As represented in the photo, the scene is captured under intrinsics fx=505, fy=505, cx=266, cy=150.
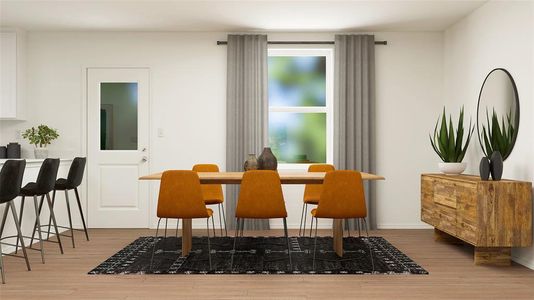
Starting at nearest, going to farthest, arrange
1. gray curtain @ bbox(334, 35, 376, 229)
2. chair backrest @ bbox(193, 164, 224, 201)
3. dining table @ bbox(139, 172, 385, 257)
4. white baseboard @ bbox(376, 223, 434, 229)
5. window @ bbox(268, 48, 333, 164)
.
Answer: dining table @ bbox(139, 172, 385, 257) < chair backrest @ bbox(193, 164, 224, 201) < gray curtain @ bbox(334, 35, 376, 229) < white baseboard @ bbox(376, 223, 434, 229) < window @ bbox(268, 48, 333, 164)

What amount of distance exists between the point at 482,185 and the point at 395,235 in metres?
1.97

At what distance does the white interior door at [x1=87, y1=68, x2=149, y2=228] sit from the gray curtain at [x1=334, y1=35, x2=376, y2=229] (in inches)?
99.5

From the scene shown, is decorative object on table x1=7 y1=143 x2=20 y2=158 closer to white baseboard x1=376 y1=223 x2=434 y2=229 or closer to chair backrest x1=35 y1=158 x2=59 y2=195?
chair backrest x1=35 y1=158 x2=59 y2=195

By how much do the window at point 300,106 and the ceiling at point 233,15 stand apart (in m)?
0.54

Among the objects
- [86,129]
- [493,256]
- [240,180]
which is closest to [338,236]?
[240,180]

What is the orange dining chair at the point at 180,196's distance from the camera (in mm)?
4191

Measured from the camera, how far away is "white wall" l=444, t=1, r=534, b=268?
4457 mm

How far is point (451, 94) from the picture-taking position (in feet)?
21.1

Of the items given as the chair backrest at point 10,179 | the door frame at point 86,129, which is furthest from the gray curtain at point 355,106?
the chair backrest at point 10,179

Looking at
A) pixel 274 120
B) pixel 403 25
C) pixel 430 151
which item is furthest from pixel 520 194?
pixel 274 120

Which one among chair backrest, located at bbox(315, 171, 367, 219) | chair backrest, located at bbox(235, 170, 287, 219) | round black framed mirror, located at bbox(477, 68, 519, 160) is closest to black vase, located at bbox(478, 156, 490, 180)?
round black framed mirror, located at bbox(477, 68, 519, 160)

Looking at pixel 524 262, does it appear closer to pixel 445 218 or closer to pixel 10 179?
pixel 445 218

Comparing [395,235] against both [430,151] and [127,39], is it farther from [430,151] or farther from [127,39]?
[127,39]

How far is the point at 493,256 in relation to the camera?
4430 millimetres
